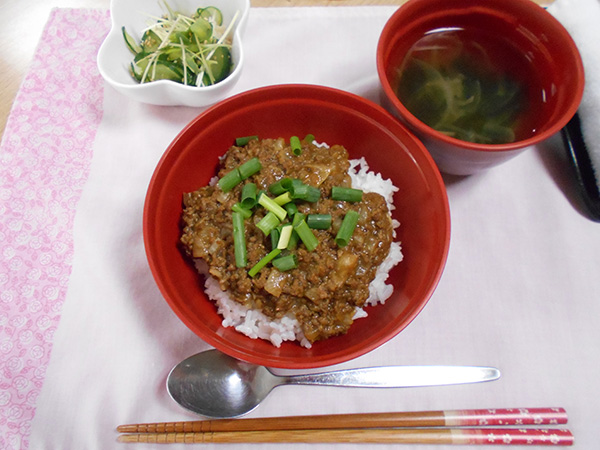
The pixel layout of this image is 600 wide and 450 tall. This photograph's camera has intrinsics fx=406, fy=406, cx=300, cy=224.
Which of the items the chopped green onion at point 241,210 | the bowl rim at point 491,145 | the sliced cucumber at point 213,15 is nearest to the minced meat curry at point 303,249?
the chopped green onion at point 241,210

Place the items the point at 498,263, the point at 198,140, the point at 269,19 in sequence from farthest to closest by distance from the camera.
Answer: the point at 269,19
the point at 498,263
the point at 198,140

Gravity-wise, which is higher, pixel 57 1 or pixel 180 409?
pixel 57 1

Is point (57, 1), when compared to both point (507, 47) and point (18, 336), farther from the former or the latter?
point (507, 47)

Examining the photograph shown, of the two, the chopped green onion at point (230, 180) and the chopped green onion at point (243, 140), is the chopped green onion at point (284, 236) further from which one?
the chopped green onion at point (243, 140)

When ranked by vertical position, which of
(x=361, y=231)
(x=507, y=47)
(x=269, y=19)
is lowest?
(x=361, y=231)

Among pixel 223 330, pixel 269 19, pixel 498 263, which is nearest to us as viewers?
pixel 223 330

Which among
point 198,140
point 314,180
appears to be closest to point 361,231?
point 314,180

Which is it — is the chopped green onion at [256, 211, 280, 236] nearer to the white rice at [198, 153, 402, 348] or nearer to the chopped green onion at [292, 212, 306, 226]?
the chopped green onion at [292, 212, 306, 226]

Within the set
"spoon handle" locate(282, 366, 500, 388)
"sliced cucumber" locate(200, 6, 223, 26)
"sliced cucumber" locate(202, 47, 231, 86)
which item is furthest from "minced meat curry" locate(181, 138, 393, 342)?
"sliced cucumber" locate(200, 6, 223, 26)
